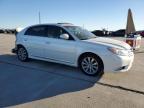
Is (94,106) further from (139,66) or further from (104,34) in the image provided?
(104,34)

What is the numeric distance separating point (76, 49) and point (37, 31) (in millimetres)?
A: 2165

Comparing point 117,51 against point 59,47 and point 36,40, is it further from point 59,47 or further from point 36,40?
point 36,40

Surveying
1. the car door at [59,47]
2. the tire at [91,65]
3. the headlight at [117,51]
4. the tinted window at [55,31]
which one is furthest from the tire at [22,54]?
the headlight at [117,51]

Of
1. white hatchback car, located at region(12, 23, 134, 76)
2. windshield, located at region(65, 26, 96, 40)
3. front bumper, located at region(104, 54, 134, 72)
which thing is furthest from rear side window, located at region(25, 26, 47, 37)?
front bumper, located at region(104, 54, 134, 72)

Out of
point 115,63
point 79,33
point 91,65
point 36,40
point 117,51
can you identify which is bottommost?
point 91,65

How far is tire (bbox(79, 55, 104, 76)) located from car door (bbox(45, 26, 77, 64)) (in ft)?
1.21

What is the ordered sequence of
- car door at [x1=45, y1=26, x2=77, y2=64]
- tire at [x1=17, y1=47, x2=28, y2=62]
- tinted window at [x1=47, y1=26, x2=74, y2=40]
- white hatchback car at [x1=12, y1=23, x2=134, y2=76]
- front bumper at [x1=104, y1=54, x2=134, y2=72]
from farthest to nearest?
tire at [x1=17, y1=47, x2=28, y2=62] < tinted window at [x1=47, y1=26, x2=74, y2=40] < car door at [x1=45, y1=26, x2=77, y2=64] < white hatchback car at [x1=12, y1=23, x2=134, y2=76] < front bumper at [x1=104, y1=54, x2=134, y2=72]

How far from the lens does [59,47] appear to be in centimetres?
760

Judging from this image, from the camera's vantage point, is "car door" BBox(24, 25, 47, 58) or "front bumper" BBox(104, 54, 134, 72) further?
"car door" BBox(24, 25, 47, 58)

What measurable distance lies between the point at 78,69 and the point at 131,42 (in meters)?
5.57

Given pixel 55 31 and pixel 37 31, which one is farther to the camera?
pixel 37 31

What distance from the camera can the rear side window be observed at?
838 centimetres

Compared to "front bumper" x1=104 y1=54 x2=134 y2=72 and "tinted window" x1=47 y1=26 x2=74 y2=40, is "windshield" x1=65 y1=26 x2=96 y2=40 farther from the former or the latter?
"front bumper" x1=104 y1=54 x2=134 y2=72

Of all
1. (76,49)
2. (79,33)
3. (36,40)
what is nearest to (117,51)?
(76,49)
